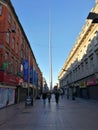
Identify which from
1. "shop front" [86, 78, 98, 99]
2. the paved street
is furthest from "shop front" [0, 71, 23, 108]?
"shop front" [86, 78, 98, 99]

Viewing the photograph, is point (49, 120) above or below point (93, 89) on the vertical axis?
below

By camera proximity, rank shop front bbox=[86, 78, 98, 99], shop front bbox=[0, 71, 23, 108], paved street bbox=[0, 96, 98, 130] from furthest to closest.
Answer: shop front bbox=[86, 78, 98, 99]
shop front bbox=[0, 71, 23, 108]
paved street bbox=[0, 96, 98, 130]

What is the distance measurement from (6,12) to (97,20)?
63.9 feet

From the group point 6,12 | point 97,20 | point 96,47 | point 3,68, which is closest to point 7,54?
point 3,68

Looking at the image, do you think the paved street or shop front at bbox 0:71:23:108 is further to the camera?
shop front at bbox 0:71:23:108

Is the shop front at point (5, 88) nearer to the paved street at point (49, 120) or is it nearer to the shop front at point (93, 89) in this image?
the paved street at point (49, 120)

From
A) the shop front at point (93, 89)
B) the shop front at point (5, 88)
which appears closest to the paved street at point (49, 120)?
the shop front at point (5, 88)

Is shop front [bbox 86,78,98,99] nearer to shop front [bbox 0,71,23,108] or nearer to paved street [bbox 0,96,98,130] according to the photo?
shop front [bbox 0,71,23,108]

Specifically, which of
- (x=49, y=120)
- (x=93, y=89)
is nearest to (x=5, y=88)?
(x=49, y=120)

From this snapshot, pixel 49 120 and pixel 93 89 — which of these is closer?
pixel 49 120

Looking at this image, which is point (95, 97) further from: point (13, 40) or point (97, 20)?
point (97, 20)

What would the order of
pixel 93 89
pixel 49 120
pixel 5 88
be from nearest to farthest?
pixel 49 120 < pixel 5 88 < pixel 93 89

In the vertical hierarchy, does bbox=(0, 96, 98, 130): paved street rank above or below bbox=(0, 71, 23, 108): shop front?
below

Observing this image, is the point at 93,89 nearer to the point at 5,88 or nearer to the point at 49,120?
the point at 5,88
